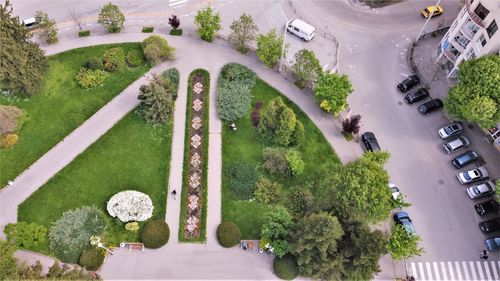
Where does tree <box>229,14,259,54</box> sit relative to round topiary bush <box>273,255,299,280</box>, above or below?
above

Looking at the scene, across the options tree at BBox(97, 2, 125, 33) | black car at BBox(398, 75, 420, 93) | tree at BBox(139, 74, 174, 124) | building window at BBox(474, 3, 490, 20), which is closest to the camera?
building window at BBox(474, 3, 490, 20)

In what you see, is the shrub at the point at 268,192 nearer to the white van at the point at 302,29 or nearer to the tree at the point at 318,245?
the tree at the point at 318,245

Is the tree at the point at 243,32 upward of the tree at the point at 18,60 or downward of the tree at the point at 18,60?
upward

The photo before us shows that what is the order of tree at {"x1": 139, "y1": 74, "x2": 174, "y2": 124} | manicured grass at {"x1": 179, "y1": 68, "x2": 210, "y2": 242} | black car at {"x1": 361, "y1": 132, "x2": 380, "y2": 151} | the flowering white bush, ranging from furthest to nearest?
black car at {"x1": 361, "y1": 132, "x2": 380, "y2": 151}, tree at {"x1": 139, "y1": 74, "x2": 174, "y2": 124}, manicured grass at {"x1": 179, "y1": 68, "x2": 210, "y2": 242}, the flowering white bush

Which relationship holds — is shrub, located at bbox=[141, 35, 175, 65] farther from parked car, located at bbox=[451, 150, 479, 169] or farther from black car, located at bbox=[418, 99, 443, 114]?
parked car, located at bbox=[451, 150, 479, 169]

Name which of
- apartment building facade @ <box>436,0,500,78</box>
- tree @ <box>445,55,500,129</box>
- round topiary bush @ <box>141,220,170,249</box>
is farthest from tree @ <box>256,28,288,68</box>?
round topiary bush @ <box>141,220,170,249</box>

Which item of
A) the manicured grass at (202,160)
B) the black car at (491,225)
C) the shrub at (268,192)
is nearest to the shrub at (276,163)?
the shrub at (268,192)

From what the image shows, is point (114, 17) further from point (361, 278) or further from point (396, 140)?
point (361, 278)
